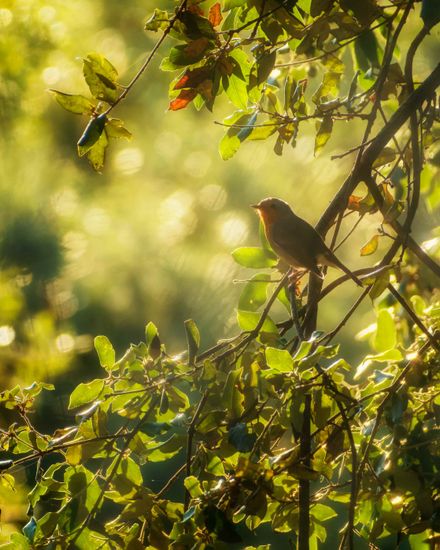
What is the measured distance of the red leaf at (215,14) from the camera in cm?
148

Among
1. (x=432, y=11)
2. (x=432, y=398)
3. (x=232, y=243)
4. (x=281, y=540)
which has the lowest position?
(x=281, y=540)

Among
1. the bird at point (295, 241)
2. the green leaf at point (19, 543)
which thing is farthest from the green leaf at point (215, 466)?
the bird at point (295, 241)

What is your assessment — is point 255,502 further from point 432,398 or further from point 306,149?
point 306,149

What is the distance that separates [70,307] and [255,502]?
277 cm

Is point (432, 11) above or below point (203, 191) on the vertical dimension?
above

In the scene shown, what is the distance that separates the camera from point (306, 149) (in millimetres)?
3992

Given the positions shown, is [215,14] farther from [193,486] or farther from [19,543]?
[19,543]

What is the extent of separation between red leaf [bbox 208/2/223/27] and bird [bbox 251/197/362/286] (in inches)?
15.0

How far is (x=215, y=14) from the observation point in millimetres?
1487

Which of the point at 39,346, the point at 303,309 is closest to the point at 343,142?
the point at 39,346

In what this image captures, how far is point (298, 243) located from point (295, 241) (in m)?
0.08

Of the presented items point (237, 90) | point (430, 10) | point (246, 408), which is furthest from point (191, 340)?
point (430, 10)

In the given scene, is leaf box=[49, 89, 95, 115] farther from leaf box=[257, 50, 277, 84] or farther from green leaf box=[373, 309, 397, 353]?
green leaf box=[373, 309, 397, 353]

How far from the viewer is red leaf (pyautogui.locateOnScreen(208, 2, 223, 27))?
4.86ft
